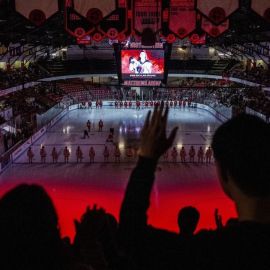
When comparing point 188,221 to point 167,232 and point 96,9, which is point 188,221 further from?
point 96,9

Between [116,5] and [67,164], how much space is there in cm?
1326

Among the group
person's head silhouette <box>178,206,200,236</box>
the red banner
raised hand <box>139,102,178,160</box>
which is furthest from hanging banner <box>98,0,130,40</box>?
raised hand <box>139,102,178,160</box>

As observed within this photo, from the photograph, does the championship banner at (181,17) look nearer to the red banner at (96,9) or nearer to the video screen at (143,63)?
the red banner at (96,9)

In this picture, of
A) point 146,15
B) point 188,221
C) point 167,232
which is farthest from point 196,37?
point 167,232

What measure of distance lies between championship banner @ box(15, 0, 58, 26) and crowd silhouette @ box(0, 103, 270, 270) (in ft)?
23.8

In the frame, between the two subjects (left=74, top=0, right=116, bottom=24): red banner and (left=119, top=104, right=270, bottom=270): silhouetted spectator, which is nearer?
(left=119, top=104, right=270, bottom=270): silhouetted spectator

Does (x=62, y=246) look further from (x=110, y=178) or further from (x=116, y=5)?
(x=110, y=178)

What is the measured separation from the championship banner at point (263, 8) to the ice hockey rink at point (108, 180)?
627cm

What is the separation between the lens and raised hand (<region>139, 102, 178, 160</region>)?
1.84 metres

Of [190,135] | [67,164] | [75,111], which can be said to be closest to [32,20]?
[67,164]

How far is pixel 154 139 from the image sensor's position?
187cm

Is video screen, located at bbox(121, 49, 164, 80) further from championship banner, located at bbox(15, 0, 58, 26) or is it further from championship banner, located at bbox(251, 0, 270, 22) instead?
championship banner, located at bbox(15, 0, 58, 26)

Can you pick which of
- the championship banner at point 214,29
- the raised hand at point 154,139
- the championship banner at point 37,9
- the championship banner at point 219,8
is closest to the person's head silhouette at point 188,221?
the raised hand at point 154,139

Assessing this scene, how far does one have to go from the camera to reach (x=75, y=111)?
44.1 m
